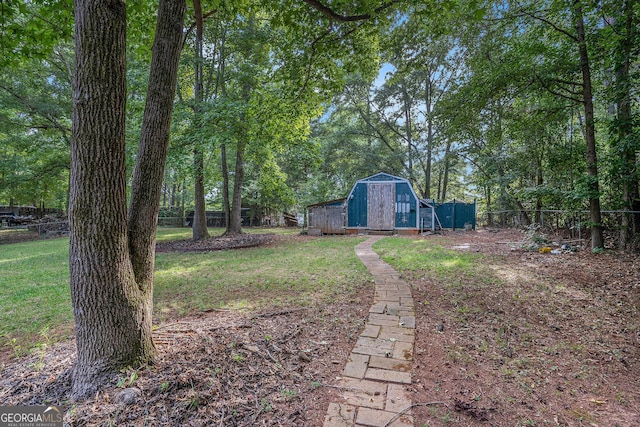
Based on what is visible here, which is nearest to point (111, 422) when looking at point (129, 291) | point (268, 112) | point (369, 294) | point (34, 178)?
point (129, 291)

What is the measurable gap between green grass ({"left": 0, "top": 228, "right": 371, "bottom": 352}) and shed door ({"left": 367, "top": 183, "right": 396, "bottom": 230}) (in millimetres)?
6255

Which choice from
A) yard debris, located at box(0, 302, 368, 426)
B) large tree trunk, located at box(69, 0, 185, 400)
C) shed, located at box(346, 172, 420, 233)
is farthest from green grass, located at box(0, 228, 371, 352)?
shed, located at box(346, 172, 420, 233)

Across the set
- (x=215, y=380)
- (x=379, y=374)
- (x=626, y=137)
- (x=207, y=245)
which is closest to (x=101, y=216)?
(x=215, y=380)

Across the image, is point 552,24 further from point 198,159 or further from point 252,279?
point 198,159

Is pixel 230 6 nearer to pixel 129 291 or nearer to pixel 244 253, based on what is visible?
pixel 129 291

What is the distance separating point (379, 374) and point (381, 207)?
39.4ft

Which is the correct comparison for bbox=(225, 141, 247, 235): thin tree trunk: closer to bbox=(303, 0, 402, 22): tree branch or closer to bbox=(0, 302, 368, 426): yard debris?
bbox=(303, 0, 402, 22): tree branch

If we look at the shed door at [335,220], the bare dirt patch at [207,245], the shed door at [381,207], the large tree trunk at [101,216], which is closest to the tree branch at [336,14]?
the large tree trunk at [101,216]

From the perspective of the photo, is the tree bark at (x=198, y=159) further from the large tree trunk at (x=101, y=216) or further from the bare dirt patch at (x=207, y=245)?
the large tree trunk at (x=101, y=216)

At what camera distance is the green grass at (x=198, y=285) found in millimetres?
3680

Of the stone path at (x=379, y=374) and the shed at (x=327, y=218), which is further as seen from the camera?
the shed at (x=327, y=218)

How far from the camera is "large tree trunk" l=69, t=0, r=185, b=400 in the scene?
192cm

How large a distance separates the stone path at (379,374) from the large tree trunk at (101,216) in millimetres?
1566

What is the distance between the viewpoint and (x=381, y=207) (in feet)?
45.6
